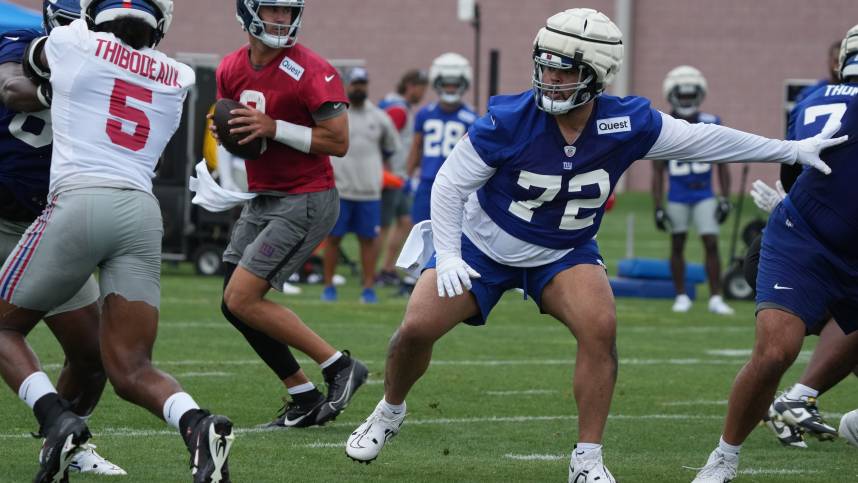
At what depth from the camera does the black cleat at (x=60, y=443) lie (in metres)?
4.47

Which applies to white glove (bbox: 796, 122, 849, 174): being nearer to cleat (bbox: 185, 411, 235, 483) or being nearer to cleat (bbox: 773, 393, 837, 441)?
cleat (bbox: 773, 393, 837, 441)

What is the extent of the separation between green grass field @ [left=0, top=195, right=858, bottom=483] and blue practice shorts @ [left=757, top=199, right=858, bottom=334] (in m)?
0.71

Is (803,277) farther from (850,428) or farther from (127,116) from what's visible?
(127,116)

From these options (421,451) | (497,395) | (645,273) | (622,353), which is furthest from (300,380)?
(645,273)

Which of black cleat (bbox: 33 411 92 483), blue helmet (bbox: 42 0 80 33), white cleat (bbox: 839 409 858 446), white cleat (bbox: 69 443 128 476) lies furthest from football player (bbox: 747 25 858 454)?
black cleat (bbox: 33 411 92 483)

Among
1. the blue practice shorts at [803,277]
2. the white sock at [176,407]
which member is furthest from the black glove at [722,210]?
the white sock at [176,407]

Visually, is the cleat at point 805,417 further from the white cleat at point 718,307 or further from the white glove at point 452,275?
the white cleat at point 718,307

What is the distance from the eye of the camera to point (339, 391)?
6516mm

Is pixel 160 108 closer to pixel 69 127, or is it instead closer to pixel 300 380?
pixel 69 127

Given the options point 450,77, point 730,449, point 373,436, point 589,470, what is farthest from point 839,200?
point 450,77

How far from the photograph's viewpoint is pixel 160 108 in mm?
4797

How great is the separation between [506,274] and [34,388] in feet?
5.78

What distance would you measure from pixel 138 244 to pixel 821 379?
310cm

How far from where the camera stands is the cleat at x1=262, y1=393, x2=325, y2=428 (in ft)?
21.2
